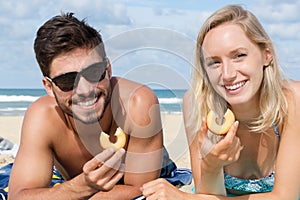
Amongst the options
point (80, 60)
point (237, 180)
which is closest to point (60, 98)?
point (80, 60)

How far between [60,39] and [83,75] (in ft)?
0.98

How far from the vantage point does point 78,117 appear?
3.26m

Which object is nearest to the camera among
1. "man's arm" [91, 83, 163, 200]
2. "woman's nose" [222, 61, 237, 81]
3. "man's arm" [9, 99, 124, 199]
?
"woman's nose" [222, 61, 237, 81]

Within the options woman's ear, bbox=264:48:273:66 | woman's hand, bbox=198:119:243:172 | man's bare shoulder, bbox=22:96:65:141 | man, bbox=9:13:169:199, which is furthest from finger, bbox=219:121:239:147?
man's bare shoulder, bbox=22:96:65:141

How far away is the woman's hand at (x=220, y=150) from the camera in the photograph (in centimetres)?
259

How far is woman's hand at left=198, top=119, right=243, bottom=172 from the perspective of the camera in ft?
8.49

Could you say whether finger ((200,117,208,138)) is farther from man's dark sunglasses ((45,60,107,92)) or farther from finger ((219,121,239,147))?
man's dark sunglasses ((45,60,107,92))

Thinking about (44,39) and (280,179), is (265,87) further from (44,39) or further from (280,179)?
(44,39)

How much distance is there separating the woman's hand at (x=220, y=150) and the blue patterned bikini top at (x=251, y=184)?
2.28 ft

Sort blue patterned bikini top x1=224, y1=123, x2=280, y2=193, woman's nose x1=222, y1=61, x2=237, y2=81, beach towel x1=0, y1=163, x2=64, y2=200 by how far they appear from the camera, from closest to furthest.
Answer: woman's nose x1=222, y1=61, x2=237, y2=81, blue patterned bikini top x1=224, y1=123, x2=280, y2=193, beach towel x1=0, y1=163, x2=64, y2=200

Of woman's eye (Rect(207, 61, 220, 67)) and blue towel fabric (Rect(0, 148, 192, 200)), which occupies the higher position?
woman's eye (Rect(207, 61, 220, 67))

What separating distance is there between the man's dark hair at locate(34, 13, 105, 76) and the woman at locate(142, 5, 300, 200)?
0.70 meters

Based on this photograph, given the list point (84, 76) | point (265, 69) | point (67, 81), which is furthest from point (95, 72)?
point (265, 69)

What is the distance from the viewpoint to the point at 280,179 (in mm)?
3062
